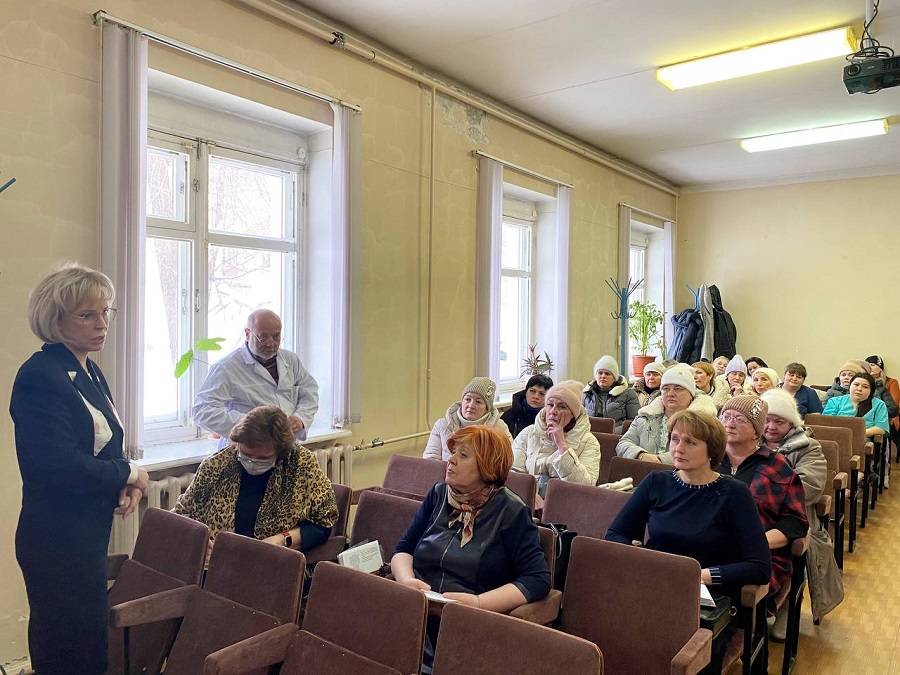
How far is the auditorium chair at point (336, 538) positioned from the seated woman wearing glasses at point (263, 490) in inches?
1.0

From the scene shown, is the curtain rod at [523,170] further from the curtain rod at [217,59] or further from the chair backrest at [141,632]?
the chair backrest at [141,632]

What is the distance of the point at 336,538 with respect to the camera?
2.70 metres

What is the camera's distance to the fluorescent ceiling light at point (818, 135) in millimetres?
6277

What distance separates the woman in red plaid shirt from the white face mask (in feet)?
5.77

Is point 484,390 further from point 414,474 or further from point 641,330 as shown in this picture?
point 641,330

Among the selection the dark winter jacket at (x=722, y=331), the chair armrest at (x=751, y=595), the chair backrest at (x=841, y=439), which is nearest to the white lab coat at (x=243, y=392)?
the chair armrest at (x=751, y=595)

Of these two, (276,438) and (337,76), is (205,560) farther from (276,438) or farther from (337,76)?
(337,76)

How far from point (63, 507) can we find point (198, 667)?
24.9 inches

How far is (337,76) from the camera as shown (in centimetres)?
424

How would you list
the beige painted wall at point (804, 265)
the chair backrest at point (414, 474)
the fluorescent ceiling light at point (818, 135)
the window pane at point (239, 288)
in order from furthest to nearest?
the beige painted wall at point (804, 265)
the fluorescent ceiling light at point (818, 135)
the window pane at point (239, 288)
the chair backrest at point (414, 474)

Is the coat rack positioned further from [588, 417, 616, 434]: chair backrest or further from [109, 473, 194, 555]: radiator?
[109, 473, 194, 555]: radiator

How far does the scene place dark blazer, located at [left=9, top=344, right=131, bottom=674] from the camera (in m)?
1.85

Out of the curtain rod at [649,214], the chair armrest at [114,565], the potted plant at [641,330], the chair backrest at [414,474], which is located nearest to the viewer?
the chair armrest at [114,565]

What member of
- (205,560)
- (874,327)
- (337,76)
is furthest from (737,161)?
(205,560)
